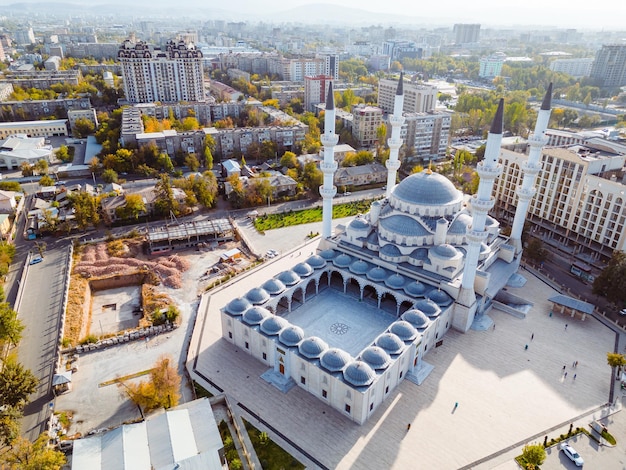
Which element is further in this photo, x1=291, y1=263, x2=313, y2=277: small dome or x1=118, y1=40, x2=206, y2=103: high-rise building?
x1=118, y1=40, x2=206, y2=103: high-rise building

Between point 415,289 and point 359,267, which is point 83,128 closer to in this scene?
point 359,267

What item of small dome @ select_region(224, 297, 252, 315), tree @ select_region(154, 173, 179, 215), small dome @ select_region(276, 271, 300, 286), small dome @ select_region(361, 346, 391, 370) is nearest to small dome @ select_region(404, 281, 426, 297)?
small dome @ select_region(361, 346, 391, 370)

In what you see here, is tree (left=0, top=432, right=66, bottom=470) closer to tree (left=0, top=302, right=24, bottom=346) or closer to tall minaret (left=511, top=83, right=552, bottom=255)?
tree (left=0, top=302, right=24, bottom=346)

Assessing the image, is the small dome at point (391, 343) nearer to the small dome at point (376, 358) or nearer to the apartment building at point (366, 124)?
the small dome at point (376, 358)

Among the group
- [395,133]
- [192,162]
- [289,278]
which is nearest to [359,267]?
[289,278]

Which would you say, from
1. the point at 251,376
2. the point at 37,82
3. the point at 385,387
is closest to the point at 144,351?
the point at 251,376

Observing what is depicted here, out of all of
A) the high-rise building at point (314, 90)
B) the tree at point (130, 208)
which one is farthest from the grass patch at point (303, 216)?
the high-rise building at point (314, 90)
